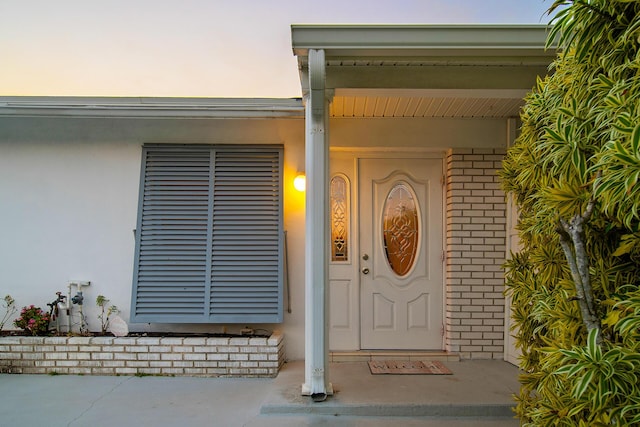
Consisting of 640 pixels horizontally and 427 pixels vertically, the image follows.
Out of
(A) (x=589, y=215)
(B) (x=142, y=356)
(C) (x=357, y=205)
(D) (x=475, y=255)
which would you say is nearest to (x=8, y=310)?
(B) (x=142, y=356)

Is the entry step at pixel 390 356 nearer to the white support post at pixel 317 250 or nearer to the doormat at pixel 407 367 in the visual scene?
the doormat at pixel 407 367

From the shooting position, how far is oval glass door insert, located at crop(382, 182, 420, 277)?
4250 mm

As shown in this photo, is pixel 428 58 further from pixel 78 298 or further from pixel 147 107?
pixel 78 298

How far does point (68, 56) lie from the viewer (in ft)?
17.8

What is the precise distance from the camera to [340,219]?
4230 mm

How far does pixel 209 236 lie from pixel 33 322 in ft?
6.16

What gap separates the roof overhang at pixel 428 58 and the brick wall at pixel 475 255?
32.5 inches

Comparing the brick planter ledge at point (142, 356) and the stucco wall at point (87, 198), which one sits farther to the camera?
the stucco wall at point (87, 198)

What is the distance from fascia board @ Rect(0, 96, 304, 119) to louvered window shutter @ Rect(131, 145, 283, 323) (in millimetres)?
401

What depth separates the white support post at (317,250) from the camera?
9.66ft

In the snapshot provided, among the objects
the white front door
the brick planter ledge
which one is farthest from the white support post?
the white front door

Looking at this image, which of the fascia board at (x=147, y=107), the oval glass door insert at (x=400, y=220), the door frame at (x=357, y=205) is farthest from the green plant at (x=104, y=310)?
the oval glass door insert at (x=400, y=220)

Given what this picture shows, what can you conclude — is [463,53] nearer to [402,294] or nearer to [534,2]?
[534,2]

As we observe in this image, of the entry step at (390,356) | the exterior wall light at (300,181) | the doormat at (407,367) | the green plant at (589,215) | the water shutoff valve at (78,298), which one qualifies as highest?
the exterior wall light at (300,181)
